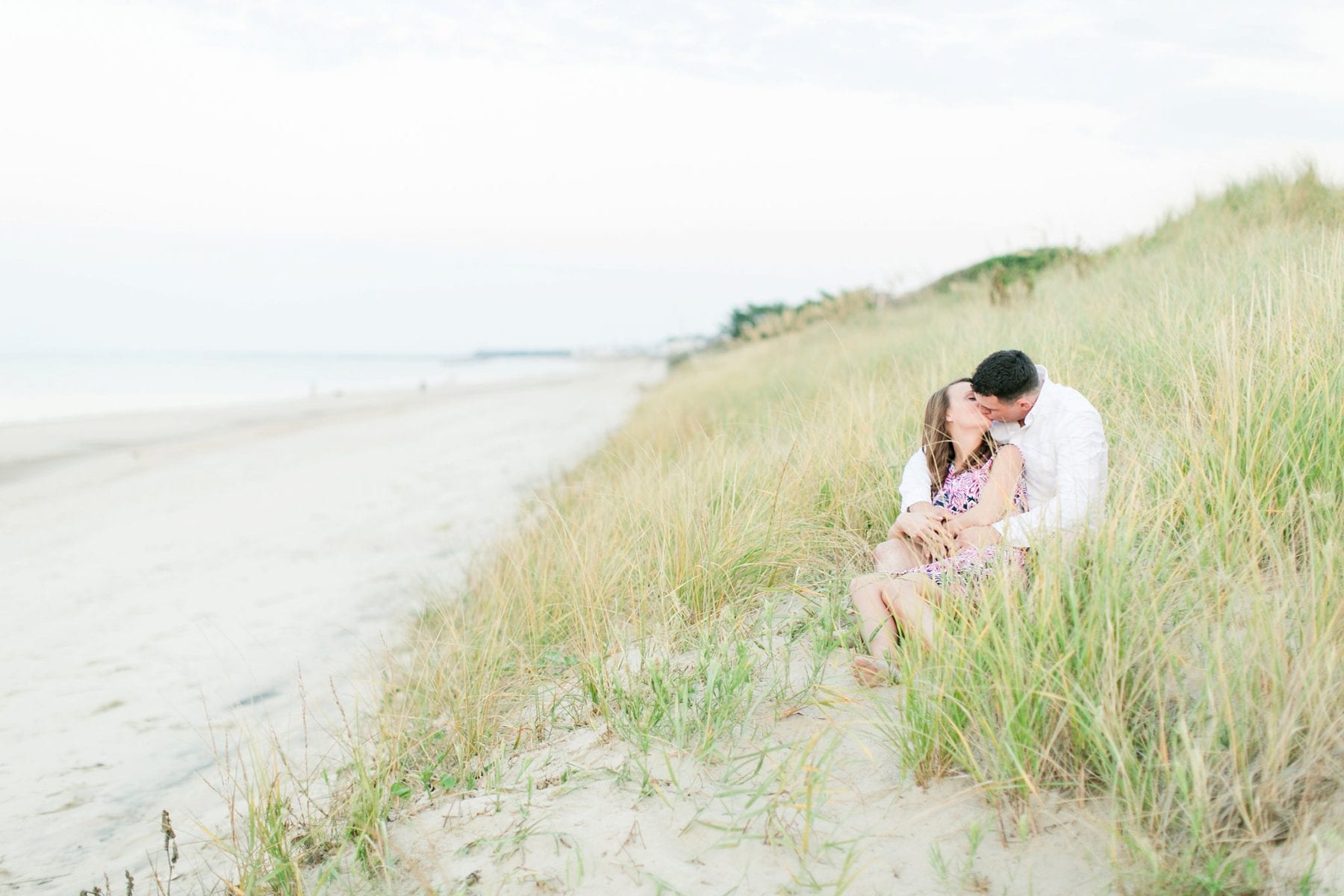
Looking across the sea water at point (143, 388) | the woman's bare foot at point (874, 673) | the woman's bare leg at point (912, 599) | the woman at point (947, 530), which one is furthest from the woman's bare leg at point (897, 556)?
the sea water at point (143, 388)

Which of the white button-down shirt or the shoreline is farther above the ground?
the shoreline

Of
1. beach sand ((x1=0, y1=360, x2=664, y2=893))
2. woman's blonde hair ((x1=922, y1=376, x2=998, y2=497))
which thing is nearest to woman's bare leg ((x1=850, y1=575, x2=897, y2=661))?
woman's blonde hair ((x1=922, y1=376, x2=998, y2=497))

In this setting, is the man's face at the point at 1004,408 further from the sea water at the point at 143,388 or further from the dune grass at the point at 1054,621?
the sea water at the point at 143,388

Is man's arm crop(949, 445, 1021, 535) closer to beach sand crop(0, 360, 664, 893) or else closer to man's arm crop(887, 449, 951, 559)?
man's arm crop(887, 449, 951, 559)

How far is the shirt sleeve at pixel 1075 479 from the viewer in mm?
2721

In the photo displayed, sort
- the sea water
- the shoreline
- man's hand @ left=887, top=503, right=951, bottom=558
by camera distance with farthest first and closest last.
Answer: the sea water < the shoreline < man's hand @ left=887, top=503, right=951, bottom=558

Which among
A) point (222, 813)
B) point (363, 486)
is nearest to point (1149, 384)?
point (222, 813)

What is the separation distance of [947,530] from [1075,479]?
1.44ft

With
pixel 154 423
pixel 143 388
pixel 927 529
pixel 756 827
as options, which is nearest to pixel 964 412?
pixel 927 529

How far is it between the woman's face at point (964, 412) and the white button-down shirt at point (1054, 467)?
10cm

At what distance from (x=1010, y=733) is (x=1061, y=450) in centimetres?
126

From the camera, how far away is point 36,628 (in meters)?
4.96

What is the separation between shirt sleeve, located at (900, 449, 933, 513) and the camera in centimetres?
326

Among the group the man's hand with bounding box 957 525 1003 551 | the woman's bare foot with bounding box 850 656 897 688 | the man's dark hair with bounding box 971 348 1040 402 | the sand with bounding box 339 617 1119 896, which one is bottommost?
the sand with bounding box 339 617 1119 896
